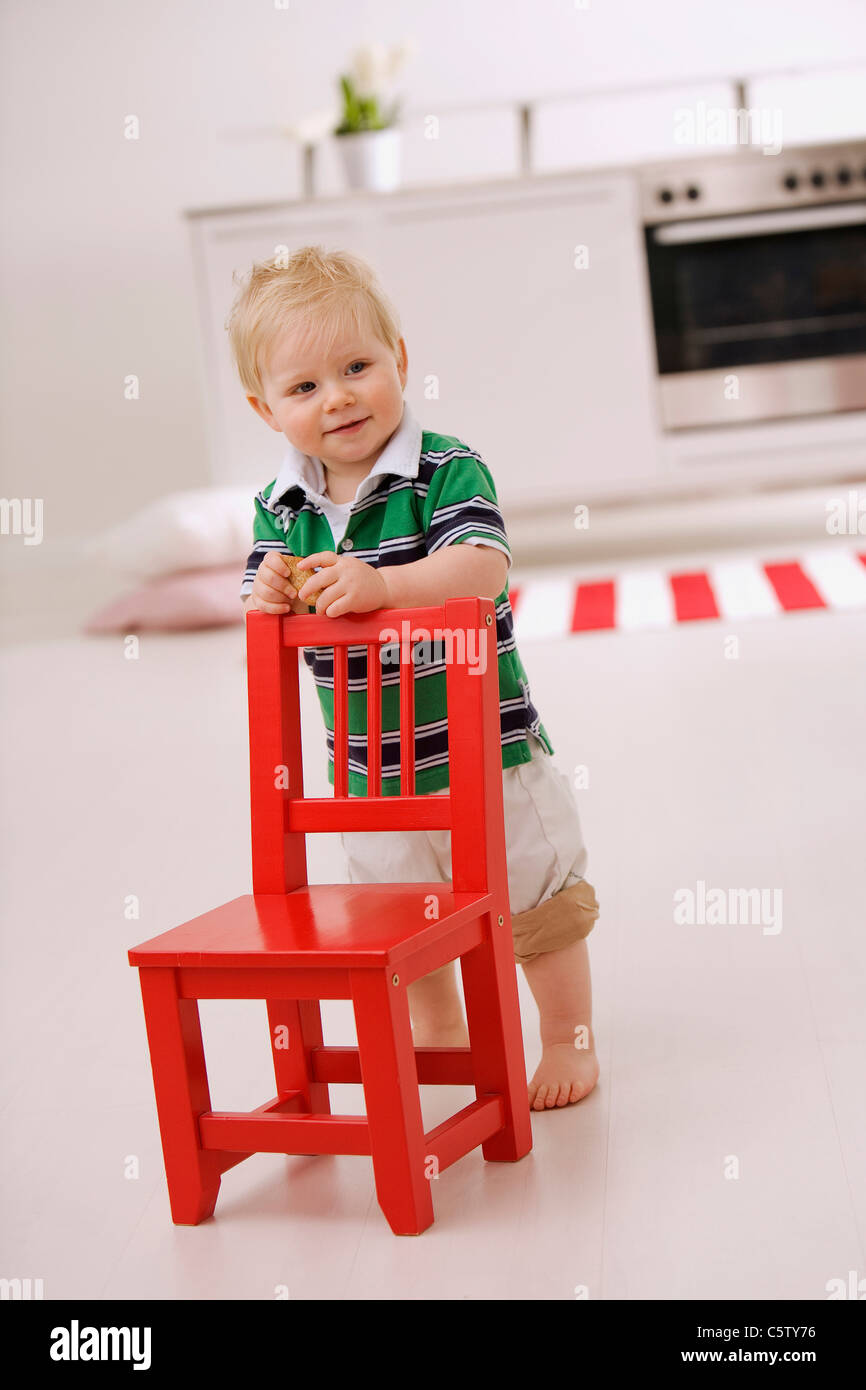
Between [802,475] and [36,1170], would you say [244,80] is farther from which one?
[36,1170]

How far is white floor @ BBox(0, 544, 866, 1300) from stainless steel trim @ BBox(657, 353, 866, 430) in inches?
51.7

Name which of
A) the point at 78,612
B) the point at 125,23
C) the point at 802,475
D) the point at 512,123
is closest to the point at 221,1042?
the point at 802,475

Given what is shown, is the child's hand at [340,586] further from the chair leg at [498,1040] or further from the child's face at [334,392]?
the chair leg at [498,1040]

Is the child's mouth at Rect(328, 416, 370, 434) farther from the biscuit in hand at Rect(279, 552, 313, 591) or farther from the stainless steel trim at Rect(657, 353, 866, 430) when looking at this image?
the stainless steel trim at Rect(657, 353, 866, 430)

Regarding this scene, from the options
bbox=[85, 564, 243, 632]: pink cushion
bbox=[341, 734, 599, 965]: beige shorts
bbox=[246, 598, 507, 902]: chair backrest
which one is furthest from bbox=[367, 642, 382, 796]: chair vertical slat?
bbox=[85, 564, 243, 632]: pink cushion

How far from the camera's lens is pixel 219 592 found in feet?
11.1

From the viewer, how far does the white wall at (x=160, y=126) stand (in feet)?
13.3

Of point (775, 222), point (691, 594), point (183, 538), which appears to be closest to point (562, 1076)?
point (691, 594)

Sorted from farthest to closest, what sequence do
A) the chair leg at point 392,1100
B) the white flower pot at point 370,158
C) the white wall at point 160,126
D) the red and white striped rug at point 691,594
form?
the white wall at point 160,126 < the white flower pot at point 370,158 < the red and white striped rug at point 691,594 < the chair leg at point 392,1100

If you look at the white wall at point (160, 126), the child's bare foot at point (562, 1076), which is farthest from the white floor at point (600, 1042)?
the white wall at point (160, 126)

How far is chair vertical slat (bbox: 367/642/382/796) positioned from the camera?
1.07m

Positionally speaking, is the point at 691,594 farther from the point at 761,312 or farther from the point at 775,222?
the point at 775,222

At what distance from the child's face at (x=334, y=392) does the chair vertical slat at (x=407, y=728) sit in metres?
0.18
